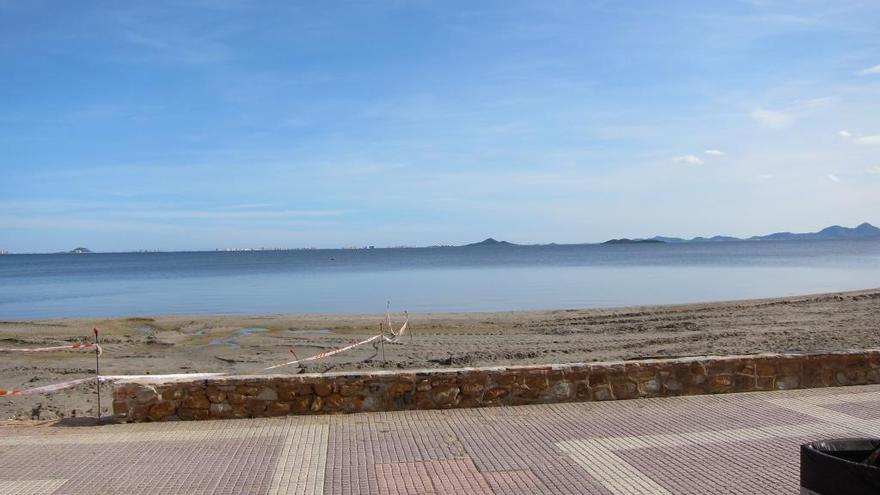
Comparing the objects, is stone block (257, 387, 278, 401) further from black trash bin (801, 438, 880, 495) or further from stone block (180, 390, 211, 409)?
black trash bin (801, 438, 880, 495)

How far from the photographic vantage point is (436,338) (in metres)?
19.9

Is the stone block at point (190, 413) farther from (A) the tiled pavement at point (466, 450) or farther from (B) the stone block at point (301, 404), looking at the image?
(B) the stone block at point (301, 404)

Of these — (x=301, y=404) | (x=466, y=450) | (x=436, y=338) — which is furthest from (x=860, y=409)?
(x=436, y=338)

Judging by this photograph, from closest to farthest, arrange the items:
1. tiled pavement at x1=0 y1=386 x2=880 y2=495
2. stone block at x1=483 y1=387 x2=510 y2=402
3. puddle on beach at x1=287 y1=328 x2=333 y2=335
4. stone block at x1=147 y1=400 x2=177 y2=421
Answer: tiled pavement at x1=0 y1=386 x2=880 y2=495
stone block at x1=147 y1=400 x2=177 y2=421
stone block at x1=483 y1=387 x2=510 y2=402
puddle on beach at x1=287 y1=328 x2=333 y2=335

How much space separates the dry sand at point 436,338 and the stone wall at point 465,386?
144 inches

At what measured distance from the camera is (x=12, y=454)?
270 inches

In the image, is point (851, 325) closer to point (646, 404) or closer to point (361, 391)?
point (646, 404)

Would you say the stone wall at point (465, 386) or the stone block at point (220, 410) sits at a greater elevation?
the stone wall at point (465, 386)

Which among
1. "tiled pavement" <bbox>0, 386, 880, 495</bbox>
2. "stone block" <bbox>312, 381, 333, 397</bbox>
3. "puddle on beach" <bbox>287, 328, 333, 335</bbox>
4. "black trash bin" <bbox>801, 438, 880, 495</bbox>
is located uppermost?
"black trash bin" <bbox>801, 438, 880, 495</bbox>

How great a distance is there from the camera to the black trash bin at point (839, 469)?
3643mm

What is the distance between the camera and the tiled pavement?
5.83 m

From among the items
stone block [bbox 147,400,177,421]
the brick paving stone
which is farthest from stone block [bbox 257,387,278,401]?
the brick paving stone

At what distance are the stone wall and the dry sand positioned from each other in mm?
3651

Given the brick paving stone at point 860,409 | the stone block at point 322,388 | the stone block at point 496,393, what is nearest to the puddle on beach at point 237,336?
the stone block at point 322,388
